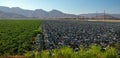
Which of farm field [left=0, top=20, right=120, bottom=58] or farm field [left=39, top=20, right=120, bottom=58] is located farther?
farm field [left=39, top=20, right=120, bottom=58]

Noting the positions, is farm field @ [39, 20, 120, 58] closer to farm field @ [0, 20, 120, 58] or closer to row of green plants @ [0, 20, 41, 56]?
farm field @ [0, 20, 120, 58]

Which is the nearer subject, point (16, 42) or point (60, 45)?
point (60, 45)

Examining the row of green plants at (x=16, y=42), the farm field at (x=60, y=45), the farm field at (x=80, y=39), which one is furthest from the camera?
the farm field at (x=80, y=39)

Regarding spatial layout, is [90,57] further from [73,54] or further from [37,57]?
[37,57]

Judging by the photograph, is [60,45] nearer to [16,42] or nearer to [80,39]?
[16,42]

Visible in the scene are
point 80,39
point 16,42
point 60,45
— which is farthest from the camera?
point 80,39

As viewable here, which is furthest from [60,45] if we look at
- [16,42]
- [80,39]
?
[80,39]

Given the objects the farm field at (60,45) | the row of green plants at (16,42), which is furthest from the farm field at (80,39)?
the row of green plants at (16,42)

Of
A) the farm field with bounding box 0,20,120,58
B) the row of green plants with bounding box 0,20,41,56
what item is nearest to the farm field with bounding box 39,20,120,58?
the farm field with bounding box 0,20,120,58

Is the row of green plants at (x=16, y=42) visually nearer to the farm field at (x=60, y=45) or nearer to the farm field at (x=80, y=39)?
the farm field at (x=60, y=45)

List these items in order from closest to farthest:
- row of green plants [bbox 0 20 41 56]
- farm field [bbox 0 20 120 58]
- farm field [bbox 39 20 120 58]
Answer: farm field [bbox 0 20 120 58]
row of green plants [bbox 0 20 41 56]
farm field [bbox 39 20 120 58]

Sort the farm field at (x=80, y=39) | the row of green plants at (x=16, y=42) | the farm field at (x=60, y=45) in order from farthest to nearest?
the farm field at (x=80, y=39) → the row of green plants at (x=16, y=42) → the farm field at (x=60, y=45)
